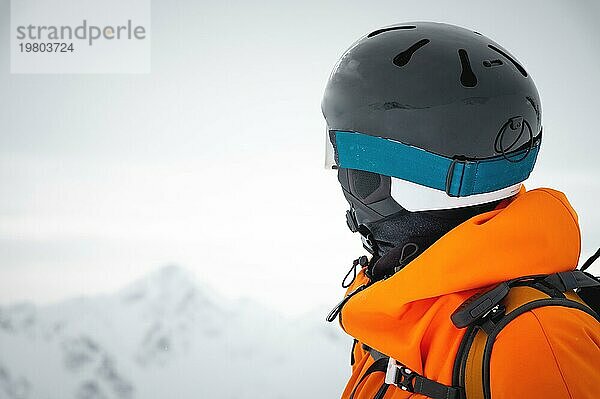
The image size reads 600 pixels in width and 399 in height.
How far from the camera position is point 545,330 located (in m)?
0.71

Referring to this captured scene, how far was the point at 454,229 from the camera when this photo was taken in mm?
805

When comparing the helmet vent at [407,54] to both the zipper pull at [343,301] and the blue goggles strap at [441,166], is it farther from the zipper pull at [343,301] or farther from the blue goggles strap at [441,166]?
the zipper pull at [343,301]

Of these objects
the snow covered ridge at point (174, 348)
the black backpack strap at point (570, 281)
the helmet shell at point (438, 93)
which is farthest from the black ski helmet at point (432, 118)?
the snow covered ridge at point (174, 348)

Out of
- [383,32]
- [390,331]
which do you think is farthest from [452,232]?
[383,32]

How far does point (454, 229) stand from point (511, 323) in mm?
127

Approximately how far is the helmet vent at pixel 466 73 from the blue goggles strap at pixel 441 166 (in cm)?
9

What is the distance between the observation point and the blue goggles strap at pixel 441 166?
0.85m

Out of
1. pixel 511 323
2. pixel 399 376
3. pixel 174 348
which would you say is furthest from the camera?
pixel 174 348

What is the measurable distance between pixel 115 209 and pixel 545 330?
2047 millimetres

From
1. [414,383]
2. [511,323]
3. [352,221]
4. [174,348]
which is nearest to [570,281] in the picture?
[511,323]

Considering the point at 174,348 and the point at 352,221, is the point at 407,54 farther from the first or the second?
the point at 174,348

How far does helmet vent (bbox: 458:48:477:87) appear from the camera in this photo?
86 cm

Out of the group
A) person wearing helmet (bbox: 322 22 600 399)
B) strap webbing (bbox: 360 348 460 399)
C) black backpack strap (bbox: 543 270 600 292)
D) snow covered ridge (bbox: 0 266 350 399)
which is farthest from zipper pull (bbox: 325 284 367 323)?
snow covered ridge (bbox: 0 266 350 399)

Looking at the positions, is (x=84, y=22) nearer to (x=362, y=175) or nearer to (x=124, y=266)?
(x=124, y=266)
